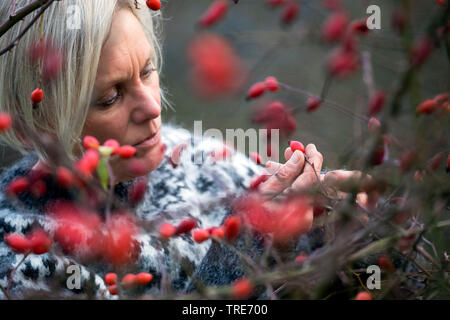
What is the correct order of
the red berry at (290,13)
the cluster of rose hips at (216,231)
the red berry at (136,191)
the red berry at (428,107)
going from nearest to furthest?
the red berry at (428,107) → the cluster of rose hips at (216,231) → the red berry at (290,13) → the red berry at (136,191)

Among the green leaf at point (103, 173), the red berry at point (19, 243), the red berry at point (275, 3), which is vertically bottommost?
the red berry at point (19, 243)

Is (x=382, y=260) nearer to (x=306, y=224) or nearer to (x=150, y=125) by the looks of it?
(x=306, y=224)

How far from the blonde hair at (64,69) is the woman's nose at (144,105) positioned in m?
0.09

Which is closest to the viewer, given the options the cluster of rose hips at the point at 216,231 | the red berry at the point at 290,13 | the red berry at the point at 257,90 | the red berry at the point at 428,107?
the red berry at the point at 428,107

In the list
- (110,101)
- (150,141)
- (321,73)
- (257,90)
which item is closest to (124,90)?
(110,101)

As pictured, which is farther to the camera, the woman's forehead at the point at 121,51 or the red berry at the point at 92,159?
the woman's forehead at the point at 121,51

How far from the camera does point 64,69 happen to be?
35.6 inches

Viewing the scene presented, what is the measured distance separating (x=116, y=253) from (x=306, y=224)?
0.27m

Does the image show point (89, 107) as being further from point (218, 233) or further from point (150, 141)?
point (218, 233)

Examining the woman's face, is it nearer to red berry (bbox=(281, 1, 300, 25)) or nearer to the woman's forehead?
the woman's forehead

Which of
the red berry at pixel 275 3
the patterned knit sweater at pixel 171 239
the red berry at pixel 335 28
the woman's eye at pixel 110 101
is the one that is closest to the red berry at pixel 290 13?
the red berry at pixel 275 3

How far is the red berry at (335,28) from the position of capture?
0.56 m

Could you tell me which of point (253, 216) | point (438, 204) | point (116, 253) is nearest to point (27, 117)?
point (116, 253)

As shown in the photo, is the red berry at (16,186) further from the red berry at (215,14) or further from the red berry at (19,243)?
the red berry at (215,14)
